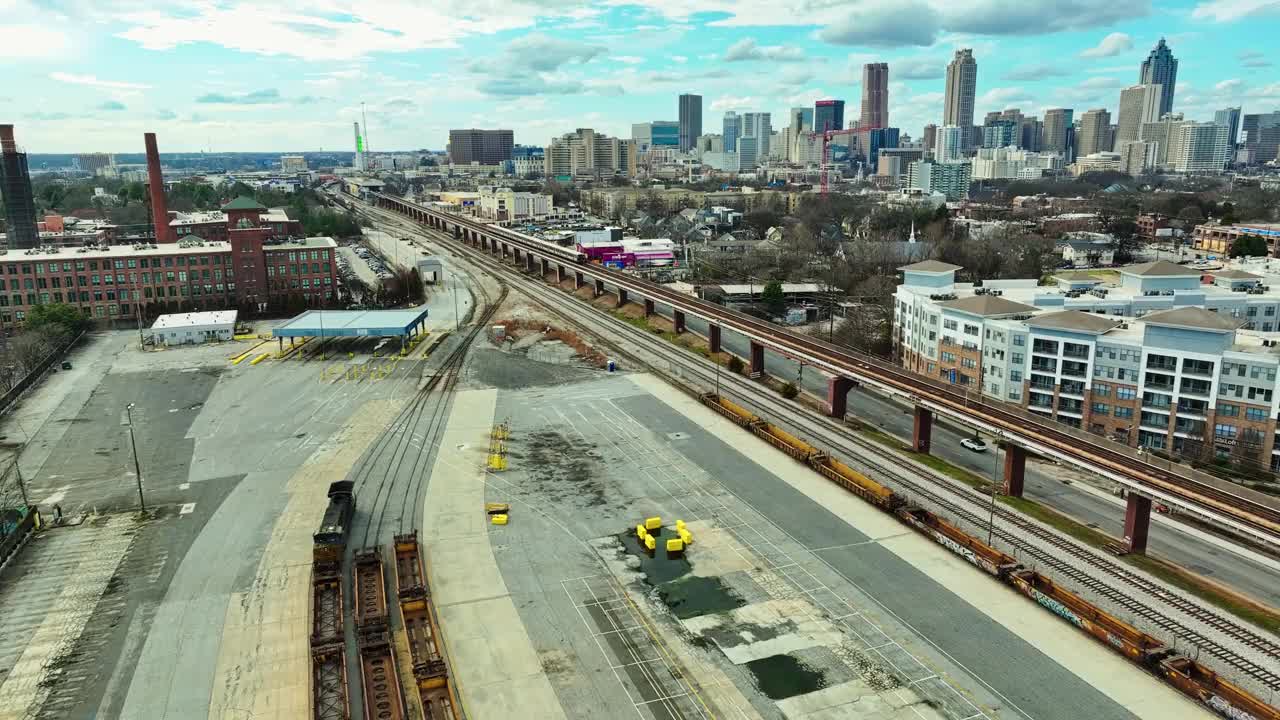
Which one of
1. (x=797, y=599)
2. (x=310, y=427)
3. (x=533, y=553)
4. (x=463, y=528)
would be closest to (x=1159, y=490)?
(x=797, y=599)

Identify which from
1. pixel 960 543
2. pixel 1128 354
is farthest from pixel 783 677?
pixel 1128 354

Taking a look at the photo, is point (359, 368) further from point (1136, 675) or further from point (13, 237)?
point (13, 237)

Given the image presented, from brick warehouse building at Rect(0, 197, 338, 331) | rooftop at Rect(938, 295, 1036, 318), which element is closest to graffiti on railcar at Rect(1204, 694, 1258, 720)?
rooftop at Rect(938, 295, 1036, 318)

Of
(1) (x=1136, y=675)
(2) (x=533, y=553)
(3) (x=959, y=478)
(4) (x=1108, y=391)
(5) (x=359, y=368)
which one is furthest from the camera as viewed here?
(5) (x=359, y=368)

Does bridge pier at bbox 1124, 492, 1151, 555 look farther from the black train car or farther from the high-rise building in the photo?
the high-rise building

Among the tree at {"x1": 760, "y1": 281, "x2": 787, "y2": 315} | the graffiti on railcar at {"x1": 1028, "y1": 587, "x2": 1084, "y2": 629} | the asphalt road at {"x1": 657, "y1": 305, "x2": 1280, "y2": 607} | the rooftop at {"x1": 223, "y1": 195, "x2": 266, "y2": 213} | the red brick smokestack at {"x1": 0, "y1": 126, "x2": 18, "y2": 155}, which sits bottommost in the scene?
the asphalt road at {"x1": 657, "y1": 305, "x2": 1280, "y2": 607}

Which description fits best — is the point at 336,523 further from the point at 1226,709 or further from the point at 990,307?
the point at 990,307
